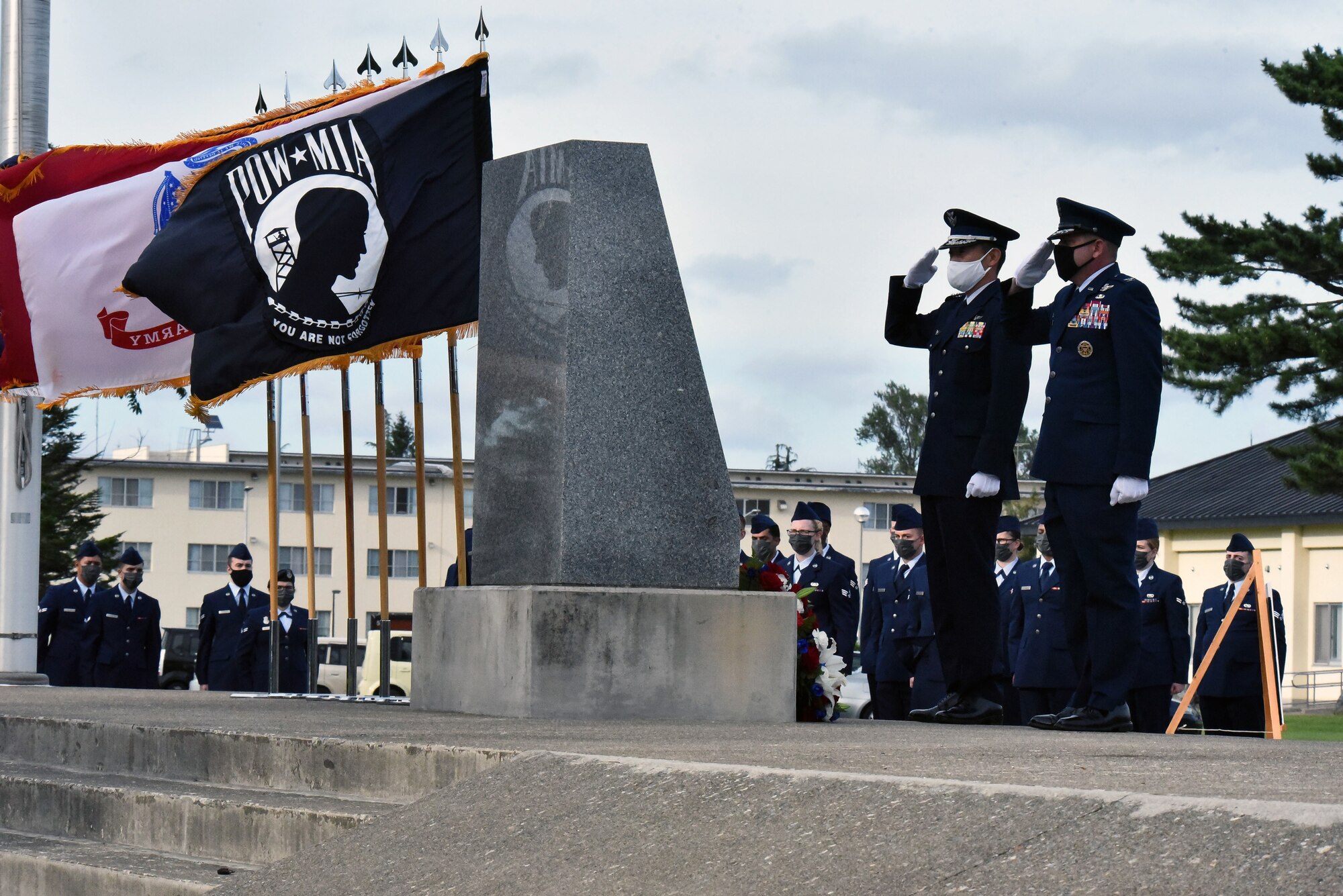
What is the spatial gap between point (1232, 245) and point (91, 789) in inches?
940

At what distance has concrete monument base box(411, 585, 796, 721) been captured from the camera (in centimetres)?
619

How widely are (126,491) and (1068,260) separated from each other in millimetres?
58946

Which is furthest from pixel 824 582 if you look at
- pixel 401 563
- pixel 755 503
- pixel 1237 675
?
pixel 401 563

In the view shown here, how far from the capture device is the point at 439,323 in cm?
972

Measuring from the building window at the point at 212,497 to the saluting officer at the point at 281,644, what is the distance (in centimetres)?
4644

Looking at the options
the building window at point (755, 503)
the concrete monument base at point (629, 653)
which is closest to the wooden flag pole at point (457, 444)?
the concrete monument base at point (629, 653)

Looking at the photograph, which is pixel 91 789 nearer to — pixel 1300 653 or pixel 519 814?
pixel 519 814

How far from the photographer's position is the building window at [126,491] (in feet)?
201

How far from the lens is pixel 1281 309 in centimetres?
2683

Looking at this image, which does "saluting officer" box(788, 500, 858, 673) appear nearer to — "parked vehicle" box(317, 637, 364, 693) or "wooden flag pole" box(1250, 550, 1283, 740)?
"wooden flag pole" box(1250, 550, 1283, 740)

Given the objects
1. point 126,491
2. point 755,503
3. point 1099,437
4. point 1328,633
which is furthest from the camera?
point 126,491

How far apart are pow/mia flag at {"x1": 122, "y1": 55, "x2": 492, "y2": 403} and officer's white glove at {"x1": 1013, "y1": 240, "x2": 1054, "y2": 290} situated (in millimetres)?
3957

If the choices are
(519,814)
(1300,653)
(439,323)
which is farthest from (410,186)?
(1300,653)

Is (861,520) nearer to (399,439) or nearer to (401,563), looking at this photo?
(401,563)
